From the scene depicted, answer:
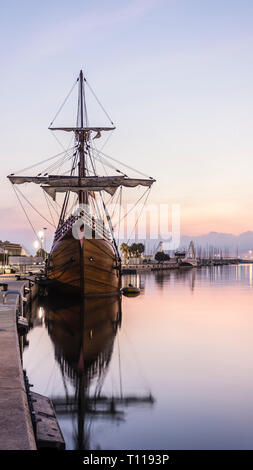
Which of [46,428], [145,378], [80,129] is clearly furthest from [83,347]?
[80,129]

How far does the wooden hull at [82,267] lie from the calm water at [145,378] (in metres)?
5.88

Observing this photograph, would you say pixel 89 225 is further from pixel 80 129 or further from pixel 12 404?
pixel 12 404

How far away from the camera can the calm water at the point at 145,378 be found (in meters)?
9.64

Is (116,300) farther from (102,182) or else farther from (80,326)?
(80,326)

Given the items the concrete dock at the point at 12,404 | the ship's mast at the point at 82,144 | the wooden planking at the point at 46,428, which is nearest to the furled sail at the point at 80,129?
the ship's mast at the point at 82,144

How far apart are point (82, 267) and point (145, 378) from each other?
67.3 ft

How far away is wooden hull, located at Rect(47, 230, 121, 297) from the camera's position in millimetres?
34844

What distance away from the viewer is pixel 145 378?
14.6 metres

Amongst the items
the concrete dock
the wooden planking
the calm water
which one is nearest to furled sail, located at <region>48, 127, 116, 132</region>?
the calm water

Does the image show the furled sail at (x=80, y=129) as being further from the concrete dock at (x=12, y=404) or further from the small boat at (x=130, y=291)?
the concrete dock at (x=12, y=404)

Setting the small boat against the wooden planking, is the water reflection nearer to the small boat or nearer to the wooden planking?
the wooden planking

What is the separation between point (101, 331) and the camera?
969 inches

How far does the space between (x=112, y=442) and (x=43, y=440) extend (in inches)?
81.7

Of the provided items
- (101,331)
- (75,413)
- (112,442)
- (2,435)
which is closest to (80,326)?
(101,331)
